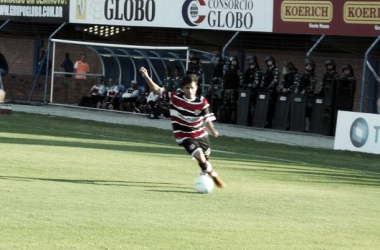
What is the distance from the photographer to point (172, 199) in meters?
14.0

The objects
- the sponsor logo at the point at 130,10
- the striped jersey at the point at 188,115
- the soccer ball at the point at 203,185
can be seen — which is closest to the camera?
the soccer ball at the point at 203,185

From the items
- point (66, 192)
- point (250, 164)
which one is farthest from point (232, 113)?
point (66, 192)

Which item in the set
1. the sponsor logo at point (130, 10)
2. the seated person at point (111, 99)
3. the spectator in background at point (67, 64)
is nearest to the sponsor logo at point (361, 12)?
the sponsor logo at point (130, 10)

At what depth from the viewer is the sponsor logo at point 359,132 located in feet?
82.3

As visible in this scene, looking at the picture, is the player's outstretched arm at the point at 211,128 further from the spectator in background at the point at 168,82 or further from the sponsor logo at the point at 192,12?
the sponsor logo at the point at 192,12

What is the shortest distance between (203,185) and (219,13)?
709 inches

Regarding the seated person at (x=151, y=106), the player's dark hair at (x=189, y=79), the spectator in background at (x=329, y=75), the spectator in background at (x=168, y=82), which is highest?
the player's dark hair at (x=189, y=79)

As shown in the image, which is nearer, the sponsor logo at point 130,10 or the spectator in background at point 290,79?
the spectator in background at point 290,79

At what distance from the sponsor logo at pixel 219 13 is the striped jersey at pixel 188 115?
16.2 m

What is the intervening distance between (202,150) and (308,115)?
1490 centimetres

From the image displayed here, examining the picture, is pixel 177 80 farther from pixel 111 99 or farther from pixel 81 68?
pixel 81 68

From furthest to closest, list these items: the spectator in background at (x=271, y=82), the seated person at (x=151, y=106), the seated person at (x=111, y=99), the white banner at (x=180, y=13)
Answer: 1. the seated person at (x=111, y=99)
2. the seated person at (x=151, y=106)
3. the white banner at (x=180, y=13)
4. the spectator in background at (x=271, y=82)

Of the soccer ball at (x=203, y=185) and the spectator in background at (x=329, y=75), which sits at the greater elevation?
the spectator in background at (x=329, y=75)

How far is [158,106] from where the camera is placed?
33.2 m
